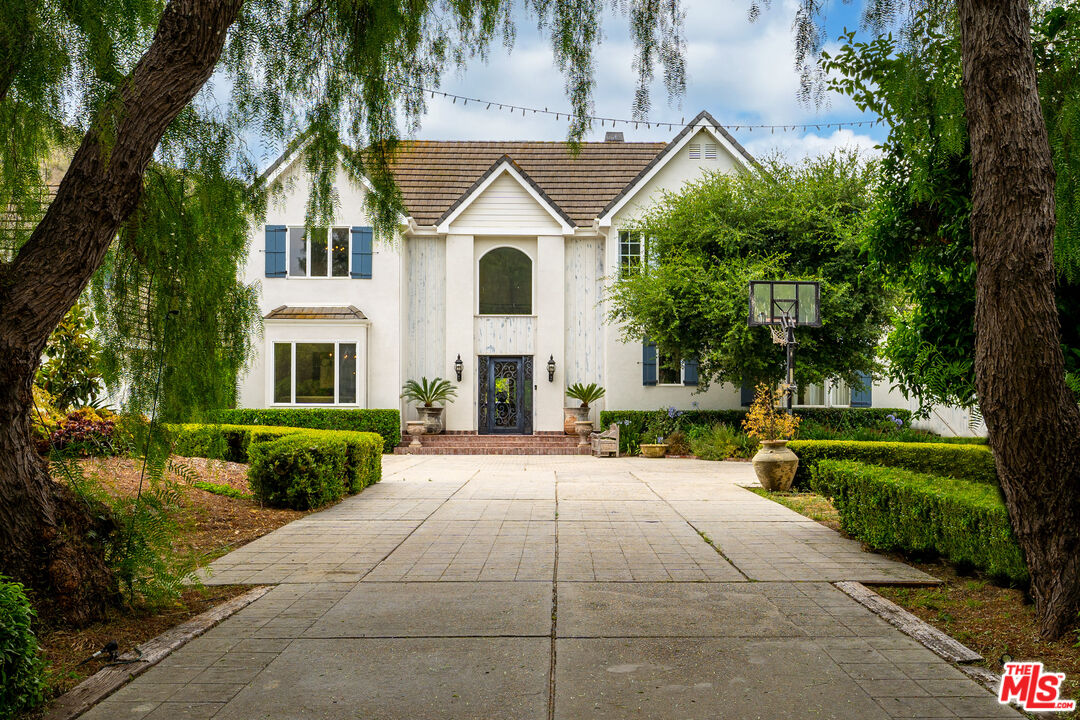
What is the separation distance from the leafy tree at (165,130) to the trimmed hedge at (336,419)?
1512 cm

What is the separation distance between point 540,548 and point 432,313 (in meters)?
16.0

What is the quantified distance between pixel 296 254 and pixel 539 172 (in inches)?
303

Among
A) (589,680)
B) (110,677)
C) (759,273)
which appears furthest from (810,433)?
(110,677)

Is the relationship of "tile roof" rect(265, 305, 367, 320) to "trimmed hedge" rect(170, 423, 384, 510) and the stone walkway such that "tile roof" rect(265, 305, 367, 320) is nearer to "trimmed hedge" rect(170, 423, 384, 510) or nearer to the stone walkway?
"trimmed hedge" rect(170, 423, 384, 510)

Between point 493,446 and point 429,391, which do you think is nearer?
point 493,446

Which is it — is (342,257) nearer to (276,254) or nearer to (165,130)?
(276,254)

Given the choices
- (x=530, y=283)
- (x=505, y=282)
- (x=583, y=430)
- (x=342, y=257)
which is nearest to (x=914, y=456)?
(x=583, y=430)

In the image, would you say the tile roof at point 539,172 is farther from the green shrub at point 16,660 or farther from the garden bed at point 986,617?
the green shrub at point 16,660

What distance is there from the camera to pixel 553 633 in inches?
189

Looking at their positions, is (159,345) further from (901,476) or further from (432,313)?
(432,313)

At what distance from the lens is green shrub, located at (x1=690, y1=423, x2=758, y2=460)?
19125 mm

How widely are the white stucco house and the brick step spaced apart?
147cm

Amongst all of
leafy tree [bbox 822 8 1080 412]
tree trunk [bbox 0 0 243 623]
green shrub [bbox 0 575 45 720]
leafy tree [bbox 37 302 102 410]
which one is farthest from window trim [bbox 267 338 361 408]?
green shrub [bbox 0 575 45 720]

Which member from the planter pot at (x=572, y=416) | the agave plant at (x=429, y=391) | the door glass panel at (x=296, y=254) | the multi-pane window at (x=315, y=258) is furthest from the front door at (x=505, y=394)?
the door glass panel at (x=296, y=254)
